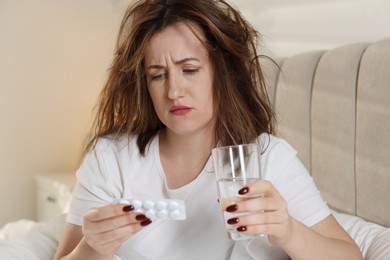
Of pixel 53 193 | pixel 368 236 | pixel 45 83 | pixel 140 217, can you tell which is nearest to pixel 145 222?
pixel 140 217

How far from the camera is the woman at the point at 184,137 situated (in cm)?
156

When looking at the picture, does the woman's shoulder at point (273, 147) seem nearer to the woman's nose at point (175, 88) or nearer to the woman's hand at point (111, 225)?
the woman's nose at point (175, 88)

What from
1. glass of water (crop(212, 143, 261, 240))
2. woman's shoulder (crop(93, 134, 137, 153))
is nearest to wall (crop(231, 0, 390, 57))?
woman's shoulder (crop(93, 134, 137, 153))

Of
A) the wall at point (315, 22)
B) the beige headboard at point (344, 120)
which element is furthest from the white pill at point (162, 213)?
the wall at point (315, 22)

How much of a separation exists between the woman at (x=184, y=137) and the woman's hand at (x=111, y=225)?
0.35 feet

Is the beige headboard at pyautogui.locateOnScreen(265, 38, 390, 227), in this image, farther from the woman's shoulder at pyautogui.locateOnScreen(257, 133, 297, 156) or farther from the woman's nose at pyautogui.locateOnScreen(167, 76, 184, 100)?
the woman's nose at pyautogui.locateOnScreen(167, 76, 184, 100)

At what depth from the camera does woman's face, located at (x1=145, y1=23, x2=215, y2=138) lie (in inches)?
61.1

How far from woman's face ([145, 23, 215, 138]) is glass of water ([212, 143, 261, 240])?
1.07ft

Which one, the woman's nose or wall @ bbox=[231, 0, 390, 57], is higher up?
the woman's nose

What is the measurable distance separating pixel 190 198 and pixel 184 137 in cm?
17

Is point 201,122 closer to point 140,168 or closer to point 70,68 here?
point 140,168

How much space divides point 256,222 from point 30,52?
3.09 metres

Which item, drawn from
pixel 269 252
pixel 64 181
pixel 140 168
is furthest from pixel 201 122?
pixel 64 181

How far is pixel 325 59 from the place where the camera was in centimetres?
222
